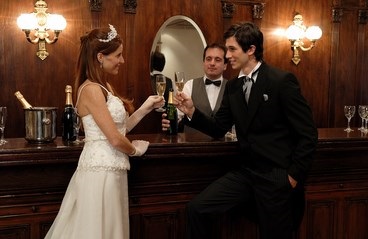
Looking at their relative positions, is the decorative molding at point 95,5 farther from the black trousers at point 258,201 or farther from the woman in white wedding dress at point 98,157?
the black trousers at point 258,201

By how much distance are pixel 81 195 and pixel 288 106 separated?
129cm

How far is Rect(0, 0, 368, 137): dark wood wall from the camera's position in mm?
4676

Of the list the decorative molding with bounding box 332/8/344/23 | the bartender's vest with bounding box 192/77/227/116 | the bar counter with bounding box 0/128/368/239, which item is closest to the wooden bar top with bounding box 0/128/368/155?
the bar counter with bounding box 0/128/368/239

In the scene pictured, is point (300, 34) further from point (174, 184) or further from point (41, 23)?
point (174, 184)

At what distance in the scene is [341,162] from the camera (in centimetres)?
342

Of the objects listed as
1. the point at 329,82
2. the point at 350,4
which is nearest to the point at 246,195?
the point at 329,82

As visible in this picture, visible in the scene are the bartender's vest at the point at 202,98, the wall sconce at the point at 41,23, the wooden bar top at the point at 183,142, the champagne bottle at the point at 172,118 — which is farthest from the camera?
the wall sconce at the point at 41,23

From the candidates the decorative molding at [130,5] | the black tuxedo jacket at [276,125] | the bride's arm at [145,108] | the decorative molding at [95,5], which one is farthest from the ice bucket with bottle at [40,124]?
the decorative molding at [130,5]

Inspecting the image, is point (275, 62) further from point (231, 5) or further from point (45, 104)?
point (45, 104)

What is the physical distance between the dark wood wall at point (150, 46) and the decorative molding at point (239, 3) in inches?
0.7

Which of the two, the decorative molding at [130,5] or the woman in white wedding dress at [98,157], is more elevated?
the decorative molding at [130,5]

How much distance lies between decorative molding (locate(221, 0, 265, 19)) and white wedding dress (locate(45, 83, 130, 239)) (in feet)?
10.3

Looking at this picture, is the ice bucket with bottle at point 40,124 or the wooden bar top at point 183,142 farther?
the ice bucket with bottle at point 40,124

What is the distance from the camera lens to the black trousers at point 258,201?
278 centimetres
